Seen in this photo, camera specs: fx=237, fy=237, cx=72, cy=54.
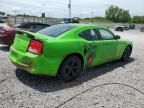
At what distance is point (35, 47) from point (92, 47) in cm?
177

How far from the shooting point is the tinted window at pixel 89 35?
643cm

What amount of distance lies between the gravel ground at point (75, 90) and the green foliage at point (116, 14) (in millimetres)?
118373

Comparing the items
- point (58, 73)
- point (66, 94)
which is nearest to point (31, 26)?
point (58, 73)

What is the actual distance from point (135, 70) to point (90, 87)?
2.43 meters

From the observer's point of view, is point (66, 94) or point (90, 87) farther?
point (90, 87)

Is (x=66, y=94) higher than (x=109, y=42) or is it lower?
lower

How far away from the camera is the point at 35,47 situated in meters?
5.37

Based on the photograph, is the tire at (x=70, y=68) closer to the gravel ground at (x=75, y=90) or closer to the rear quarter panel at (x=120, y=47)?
the gravel ground at (x=75, y=90)

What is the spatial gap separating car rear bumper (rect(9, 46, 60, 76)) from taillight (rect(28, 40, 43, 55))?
100mm

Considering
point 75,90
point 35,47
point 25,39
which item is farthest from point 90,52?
point 25,39

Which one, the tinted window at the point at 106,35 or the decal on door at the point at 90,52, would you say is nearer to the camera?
the decal on door at the point at 90,52

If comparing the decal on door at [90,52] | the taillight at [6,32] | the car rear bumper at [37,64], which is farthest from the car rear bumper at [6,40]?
the decal on door at [90,52]

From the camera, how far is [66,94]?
16.7ft

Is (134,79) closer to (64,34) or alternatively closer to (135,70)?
(135,70)
